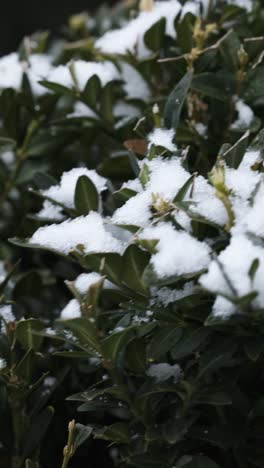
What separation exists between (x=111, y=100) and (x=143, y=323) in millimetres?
572

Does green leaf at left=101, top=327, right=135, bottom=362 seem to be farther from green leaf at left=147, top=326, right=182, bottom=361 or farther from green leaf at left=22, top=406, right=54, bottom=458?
green leaf at left=22, top=406, right=54, bottom=458

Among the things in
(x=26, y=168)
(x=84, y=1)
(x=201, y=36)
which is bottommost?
(x=84, y=1)

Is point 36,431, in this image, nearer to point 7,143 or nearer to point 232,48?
point 7,143

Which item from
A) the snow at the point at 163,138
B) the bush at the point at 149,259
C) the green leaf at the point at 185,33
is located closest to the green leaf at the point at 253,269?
the bush at the point at 149,259

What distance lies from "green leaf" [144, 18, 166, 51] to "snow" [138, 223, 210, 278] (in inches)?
21.6

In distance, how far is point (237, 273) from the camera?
2.74 feet

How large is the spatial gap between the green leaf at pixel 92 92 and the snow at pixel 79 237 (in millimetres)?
414

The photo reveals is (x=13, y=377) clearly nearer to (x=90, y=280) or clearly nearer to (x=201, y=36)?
(x=90, y=280)

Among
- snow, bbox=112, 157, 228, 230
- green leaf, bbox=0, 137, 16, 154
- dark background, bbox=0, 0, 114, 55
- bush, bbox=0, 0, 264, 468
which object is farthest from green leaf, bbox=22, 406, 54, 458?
dark background, bbox=0, 0, 114, 55

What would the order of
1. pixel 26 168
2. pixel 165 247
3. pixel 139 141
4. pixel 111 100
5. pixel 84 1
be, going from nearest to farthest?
pixel 165 247 < pixel 139 141 < pixel 111 100 < pixel 26 168 < pixel 84 1

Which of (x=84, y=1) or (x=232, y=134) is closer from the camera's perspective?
(x=232, y=134)

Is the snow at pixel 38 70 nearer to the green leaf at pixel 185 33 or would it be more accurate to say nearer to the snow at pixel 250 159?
the green leaf at pixel 185 33

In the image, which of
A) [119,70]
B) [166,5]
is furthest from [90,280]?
[166,5]

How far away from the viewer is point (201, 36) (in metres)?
1.23
